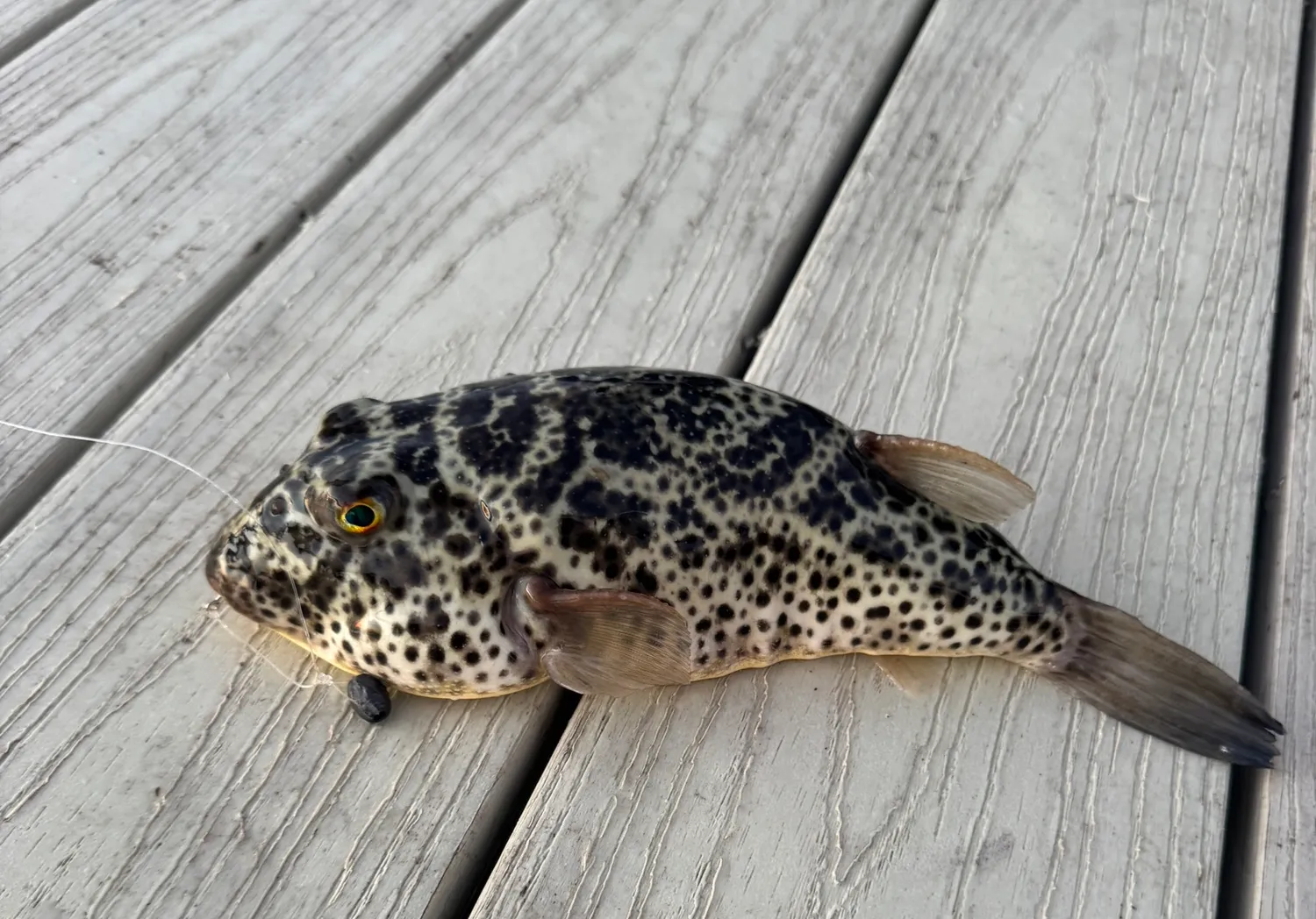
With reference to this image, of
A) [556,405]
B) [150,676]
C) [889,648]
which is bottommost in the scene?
[889,648]

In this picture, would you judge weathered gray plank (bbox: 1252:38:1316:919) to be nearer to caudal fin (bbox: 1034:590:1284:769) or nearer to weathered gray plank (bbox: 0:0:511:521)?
caudal fin (bbox: 1034:590:1284:769)

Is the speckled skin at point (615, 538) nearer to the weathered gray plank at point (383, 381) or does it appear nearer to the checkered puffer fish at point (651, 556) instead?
the checkered puffer fish at point (651, 556)

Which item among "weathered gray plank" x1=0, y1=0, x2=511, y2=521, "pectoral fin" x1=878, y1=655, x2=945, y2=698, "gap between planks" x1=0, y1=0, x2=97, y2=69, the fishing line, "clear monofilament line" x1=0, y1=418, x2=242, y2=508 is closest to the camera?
the fishing line

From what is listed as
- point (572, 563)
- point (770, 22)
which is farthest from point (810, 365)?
point (770, 22)

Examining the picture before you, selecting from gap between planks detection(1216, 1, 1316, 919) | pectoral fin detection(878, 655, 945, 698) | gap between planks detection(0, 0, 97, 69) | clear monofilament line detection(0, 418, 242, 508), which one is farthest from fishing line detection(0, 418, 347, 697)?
gap between planks detection(1216, 1, 1316, 919)

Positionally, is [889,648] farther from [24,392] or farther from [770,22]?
[770,22]

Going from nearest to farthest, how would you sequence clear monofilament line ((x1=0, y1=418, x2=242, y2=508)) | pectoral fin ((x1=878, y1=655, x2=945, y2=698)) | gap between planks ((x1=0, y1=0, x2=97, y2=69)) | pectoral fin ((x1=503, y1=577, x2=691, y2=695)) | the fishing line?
pectoral fin ((x1=503, y1=577, x2=691, y2=695)) < the fishing line < pectoral fin ((x1=878, y1=655, x2=945, y2=698)) < clear monofilament line ((x1=0, y1=418, x2=242, y2=508)) < gap between planks ((x1=0, y1=0, x2=97, y2=69))

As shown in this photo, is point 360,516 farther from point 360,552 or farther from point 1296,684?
point 1296,684
